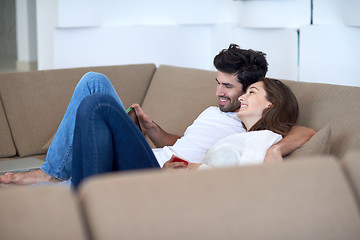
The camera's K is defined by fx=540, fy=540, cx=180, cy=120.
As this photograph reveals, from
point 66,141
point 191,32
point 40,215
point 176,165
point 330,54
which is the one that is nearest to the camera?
point 40,215

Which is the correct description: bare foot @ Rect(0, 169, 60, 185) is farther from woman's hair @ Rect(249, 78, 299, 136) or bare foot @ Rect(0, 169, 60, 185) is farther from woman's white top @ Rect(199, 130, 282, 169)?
woman's hair @ Rect(249, 78, 299, 136)

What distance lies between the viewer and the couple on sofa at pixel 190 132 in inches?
68.0

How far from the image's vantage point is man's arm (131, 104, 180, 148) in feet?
8.04

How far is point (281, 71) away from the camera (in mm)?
3729

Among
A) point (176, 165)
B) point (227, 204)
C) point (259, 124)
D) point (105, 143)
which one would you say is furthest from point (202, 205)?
point (259, 124)

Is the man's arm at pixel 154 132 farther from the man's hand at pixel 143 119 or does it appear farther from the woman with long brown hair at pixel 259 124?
the woman with long brown hair at pixel 259 124

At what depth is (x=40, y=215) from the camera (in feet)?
2.76

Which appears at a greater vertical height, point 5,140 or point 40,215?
point 40,215

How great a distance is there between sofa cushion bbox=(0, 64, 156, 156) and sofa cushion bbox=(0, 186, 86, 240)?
200 cm

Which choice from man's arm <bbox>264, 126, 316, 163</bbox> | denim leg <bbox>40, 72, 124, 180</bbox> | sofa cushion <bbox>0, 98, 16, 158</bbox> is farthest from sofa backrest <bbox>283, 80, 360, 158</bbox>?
sofa cushion <bbox>0, 98, 16, 158</bbox>

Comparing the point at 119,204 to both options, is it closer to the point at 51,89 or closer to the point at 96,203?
the point at 96,203

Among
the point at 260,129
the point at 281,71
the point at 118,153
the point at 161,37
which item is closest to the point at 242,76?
the point at 260,129

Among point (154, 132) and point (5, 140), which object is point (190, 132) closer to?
point (154, 132)

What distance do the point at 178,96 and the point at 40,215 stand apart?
6.79 feet
